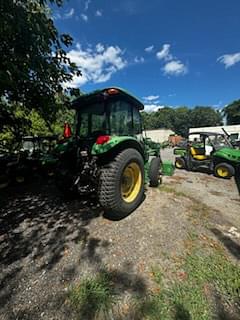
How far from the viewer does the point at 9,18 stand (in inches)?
Answer: 119

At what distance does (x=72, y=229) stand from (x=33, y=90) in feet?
9.78

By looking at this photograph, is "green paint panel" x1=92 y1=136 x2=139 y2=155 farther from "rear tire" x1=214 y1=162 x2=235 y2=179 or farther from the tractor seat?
the tractor seat

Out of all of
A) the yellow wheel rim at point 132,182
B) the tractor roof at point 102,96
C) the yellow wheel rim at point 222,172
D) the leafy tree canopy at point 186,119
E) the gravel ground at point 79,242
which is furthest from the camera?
Answer: the leafy tree canopy at point 186,119

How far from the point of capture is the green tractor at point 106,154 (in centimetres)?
338

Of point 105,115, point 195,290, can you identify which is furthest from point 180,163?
point 195,290

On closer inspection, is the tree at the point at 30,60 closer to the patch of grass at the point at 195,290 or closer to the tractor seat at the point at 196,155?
the patch of grass at the point at 195,290

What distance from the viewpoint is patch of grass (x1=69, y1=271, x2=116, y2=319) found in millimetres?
1896

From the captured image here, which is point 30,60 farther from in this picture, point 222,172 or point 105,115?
point 222,172

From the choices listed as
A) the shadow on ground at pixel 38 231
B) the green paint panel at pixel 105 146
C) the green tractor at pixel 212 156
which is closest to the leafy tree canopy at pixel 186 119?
the green tractor at pixel 212 156

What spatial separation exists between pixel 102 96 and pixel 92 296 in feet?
9.92

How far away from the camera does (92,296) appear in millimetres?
2029

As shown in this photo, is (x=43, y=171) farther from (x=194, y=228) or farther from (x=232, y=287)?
(x=232, y=287)

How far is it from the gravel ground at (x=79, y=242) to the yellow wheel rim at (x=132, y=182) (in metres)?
0.34

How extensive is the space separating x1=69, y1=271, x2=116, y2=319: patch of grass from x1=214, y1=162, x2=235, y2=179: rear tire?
646cm
